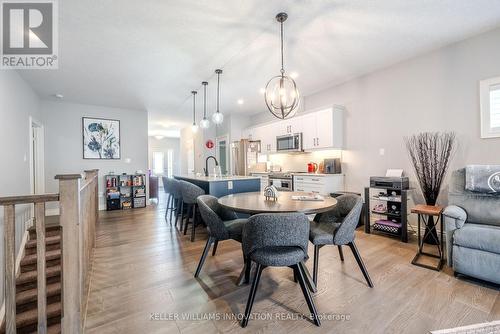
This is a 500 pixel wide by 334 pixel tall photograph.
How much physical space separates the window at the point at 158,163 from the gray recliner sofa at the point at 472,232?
11471 millimetres

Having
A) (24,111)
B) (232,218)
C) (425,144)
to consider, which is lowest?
(232,218)

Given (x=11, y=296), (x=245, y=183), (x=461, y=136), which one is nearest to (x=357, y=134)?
(x=461, y=136)

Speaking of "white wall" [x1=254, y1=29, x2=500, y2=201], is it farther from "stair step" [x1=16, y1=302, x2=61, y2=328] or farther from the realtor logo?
"stair step" [x1=16, y1=302, x2=61, y2=328]

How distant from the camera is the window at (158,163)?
11.6 meters

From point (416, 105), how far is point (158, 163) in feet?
36.1

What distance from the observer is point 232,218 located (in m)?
2.61

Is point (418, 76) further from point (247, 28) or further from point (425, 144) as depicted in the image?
point (247, 28)

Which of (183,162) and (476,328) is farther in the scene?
(183,162)

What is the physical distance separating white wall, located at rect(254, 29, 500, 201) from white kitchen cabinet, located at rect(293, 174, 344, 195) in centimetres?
20

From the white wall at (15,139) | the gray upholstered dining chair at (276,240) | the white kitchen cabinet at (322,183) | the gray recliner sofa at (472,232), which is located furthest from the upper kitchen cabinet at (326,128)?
the white wall at (15,139)

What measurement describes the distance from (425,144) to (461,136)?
401 mm

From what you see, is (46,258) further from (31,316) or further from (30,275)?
(31,316)

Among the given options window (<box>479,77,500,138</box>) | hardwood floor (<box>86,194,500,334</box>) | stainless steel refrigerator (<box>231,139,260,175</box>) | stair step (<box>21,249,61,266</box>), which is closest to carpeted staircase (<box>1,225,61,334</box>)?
stair step (<box>21,249,61,266</box>)

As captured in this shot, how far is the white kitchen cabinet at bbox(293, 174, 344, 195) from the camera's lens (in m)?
4.25
